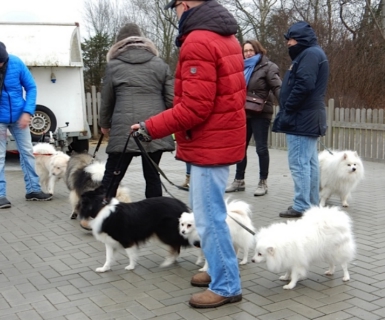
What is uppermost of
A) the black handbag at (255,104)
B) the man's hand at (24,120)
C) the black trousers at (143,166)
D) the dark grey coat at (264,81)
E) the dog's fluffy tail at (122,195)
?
the dark grey coat at (264,81)

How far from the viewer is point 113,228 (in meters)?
4.47

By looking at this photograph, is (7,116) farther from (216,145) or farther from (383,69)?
(383,69)

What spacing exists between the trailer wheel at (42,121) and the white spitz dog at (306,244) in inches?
346

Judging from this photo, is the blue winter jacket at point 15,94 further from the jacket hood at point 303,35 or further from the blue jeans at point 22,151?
the jacket hood at point 303,35

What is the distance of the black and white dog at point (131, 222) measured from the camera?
4469mm

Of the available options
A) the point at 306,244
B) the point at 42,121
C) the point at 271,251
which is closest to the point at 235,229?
the point at 271,251

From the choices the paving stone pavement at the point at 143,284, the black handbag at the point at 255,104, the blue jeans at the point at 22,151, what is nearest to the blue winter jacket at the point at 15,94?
the blue jeans at the point at 22,151

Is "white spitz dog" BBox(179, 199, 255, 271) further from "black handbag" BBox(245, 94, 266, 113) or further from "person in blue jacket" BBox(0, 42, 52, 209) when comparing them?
"person in blue jacket" BBox(0, 42, 52, 209)

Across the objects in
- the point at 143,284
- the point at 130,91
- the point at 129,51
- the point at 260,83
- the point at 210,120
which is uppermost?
the point at 129,51

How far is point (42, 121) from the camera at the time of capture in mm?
11953

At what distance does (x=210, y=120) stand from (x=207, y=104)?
160 mm

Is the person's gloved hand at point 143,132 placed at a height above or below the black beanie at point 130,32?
below

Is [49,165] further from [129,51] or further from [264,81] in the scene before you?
[264,81]

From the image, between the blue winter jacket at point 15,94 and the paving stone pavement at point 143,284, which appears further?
the blue winter jacket at point 15,94
